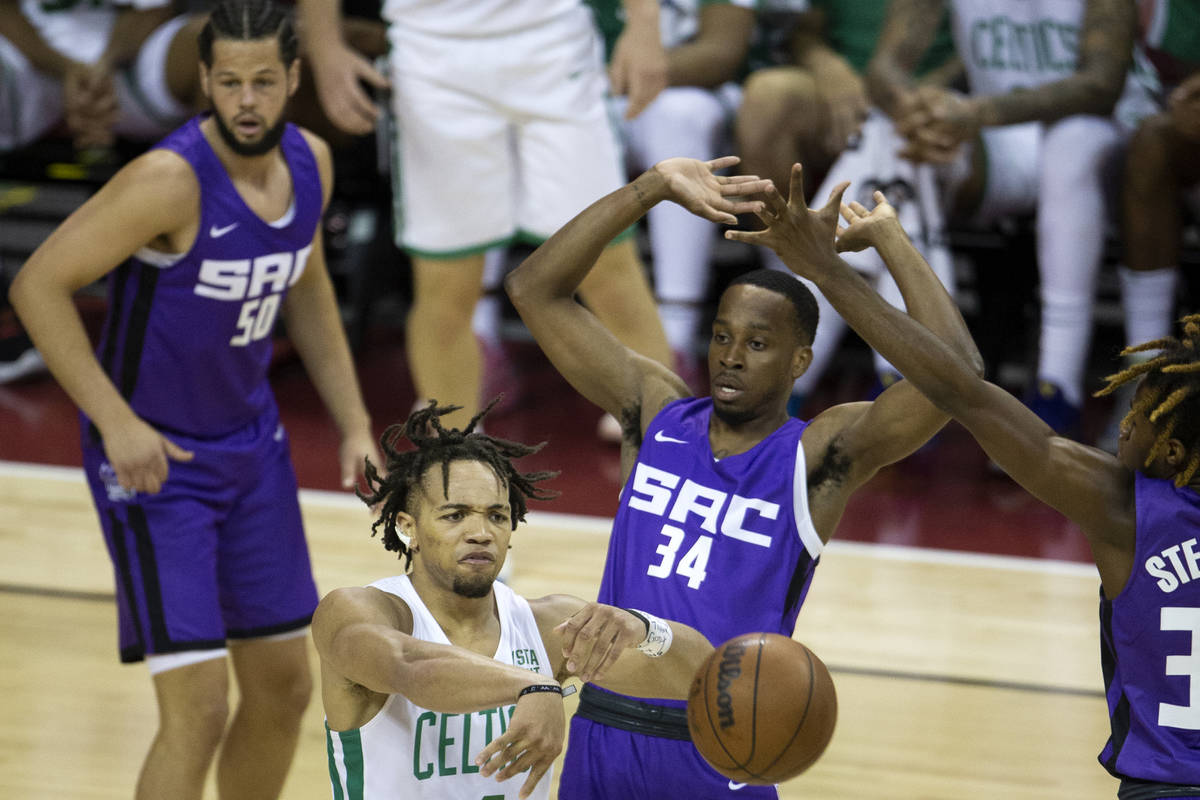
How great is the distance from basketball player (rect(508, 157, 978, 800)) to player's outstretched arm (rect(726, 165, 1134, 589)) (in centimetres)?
13

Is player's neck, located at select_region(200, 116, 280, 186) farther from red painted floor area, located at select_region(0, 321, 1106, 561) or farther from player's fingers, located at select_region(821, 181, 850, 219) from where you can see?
red painted floor area, located at select_region(0, 321, 1106, 561)

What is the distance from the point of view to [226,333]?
389 cm

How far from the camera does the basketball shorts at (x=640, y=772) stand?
3184mm

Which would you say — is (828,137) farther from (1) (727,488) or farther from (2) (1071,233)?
(1) (727,488)

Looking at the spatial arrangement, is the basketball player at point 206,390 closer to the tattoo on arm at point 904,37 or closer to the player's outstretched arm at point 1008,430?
the player's outstretched arm at point 1008,430

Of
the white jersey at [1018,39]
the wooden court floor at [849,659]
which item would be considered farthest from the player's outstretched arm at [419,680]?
the white jersey at [1018,39]

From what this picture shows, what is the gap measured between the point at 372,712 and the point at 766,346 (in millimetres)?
1012

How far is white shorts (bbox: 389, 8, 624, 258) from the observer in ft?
18.4

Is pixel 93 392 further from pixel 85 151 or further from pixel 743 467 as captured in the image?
pixel 85 151

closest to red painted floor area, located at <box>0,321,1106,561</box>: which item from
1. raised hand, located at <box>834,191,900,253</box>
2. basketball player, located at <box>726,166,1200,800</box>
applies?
raised hand, located at <box>834,191,900,253</box>

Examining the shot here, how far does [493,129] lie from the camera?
5.65 meters

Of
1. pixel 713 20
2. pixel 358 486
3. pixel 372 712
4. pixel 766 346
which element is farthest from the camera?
pixel 713 20

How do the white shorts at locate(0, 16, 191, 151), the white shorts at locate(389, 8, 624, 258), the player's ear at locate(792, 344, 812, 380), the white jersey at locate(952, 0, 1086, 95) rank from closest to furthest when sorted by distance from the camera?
the player's ear at locate(792, 344, 812, 380)
the white shorts at locate(389, 8, 624, 258)
the white jersey at locate(952, 0, 1086, 95)
the white shorts at locate(0, 16, 191, 151)

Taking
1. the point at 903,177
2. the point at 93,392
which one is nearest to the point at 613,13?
the point at 903,177
